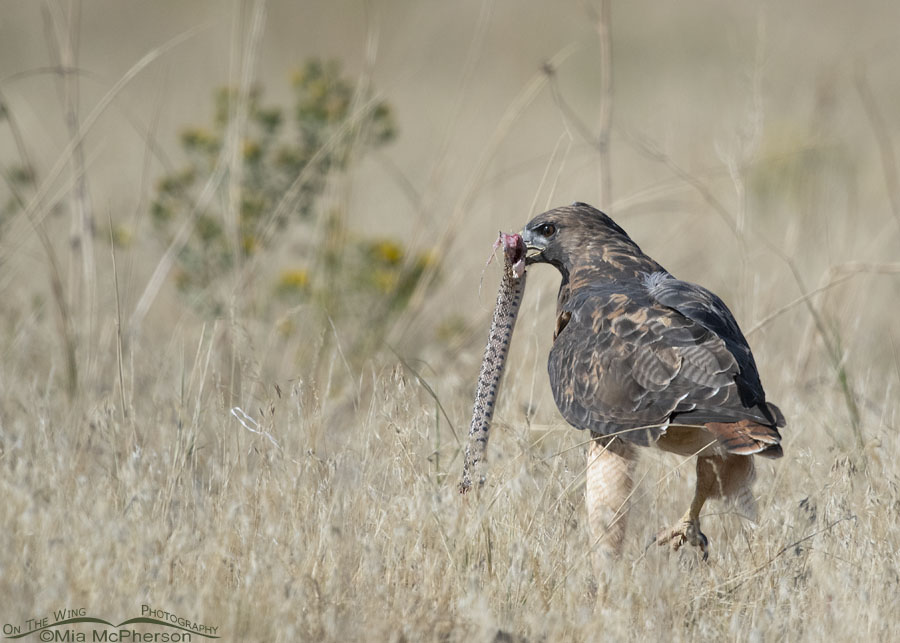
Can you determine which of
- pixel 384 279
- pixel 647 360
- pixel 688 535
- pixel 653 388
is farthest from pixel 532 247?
pixel 384 279

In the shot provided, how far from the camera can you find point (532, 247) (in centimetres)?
458

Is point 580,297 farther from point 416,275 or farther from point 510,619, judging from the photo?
point 416,275

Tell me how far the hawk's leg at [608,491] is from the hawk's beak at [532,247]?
88 centimetres

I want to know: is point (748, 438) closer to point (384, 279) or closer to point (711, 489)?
point (711, 489)

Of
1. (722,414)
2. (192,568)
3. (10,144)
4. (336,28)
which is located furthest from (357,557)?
(336,28)

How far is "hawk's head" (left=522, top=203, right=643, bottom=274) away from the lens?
444 cm

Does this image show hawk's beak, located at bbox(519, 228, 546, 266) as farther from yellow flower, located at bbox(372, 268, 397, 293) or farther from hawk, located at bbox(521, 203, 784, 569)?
yellow flower, located at bbox(372, 268, 397, 293)

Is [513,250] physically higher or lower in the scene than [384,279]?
lower

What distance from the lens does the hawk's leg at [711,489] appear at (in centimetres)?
Answer: 394

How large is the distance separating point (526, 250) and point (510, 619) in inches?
61.3

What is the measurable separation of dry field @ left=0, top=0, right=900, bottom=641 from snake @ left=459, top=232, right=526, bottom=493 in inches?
3.7

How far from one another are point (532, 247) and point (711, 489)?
49.8 inches

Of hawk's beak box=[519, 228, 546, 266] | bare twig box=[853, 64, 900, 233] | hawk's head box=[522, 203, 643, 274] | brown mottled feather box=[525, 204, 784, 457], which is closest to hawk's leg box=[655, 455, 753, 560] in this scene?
brown mottled feather box=[525, 204, 784, 457]

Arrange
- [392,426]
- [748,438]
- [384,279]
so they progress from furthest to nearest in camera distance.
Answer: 1. [384,279]
2. [392,426]
3. [748,438]
